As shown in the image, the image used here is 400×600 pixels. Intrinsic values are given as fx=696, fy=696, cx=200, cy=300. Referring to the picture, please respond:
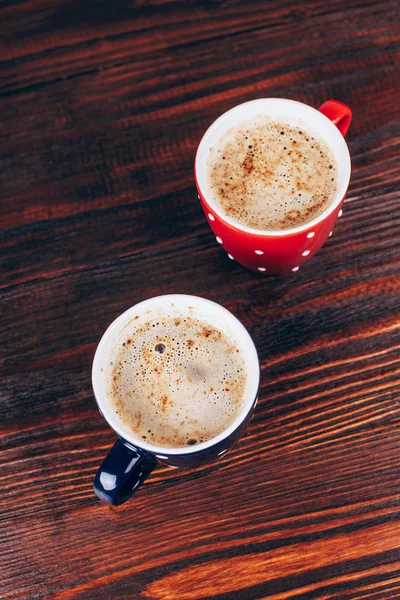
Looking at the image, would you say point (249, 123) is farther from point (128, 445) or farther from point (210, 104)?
point (128, 445)

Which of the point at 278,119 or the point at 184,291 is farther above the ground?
the point at 278,119

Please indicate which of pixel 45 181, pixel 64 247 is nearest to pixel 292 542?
pixel 64 247

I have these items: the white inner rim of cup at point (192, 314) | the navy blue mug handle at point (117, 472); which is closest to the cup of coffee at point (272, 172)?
the white inner rim of cup at point (192, 314)

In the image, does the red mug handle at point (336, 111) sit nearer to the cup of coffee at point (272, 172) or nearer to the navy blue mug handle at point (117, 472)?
the cup of coffee at point (272, 172)

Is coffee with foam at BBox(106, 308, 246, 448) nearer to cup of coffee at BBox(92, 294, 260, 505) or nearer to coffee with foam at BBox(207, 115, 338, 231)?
cup of coffee at BBox(92, 294, 260, 505)

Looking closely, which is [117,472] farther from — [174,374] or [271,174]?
[271,174]

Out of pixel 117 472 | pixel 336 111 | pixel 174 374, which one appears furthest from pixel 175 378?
pixel 336 111

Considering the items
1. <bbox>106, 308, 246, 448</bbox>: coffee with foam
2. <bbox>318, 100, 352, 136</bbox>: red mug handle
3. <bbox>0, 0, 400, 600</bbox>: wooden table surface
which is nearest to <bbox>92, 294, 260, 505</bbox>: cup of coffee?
<bbox>106, 308, 246, 448</bbox>: coffee with foam
